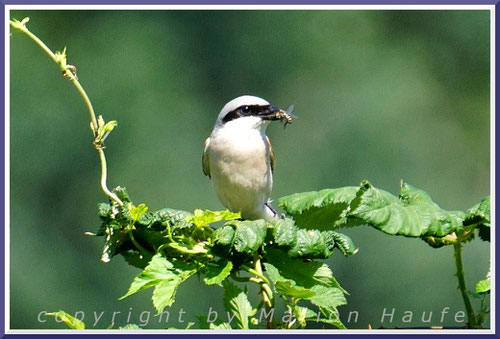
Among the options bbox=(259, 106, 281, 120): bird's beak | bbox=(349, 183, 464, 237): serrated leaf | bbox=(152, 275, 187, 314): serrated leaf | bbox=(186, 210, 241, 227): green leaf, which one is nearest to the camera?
bbox=(349, 183, 464, 237): serrated leaf

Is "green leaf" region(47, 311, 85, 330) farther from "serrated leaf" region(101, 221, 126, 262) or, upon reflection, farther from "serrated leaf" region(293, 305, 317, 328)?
"serrated leaf" region(293, 305, 317, 328)

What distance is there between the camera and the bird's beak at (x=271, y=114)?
402 cm

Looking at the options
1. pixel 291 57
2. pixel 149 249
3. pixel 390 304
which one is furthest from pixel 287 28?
pixel 149 249

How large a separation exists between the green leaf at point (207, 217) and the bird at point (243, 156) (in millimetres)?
1741

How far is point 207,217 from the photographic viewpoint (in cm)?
234

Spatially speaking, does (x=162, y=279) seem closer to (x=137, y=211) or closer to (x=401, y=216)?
(x=137, y=211)

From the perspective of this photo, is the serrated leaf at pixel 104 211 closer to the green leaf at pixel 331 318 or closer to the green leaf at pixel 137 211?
the green leaf at pixel 137 211

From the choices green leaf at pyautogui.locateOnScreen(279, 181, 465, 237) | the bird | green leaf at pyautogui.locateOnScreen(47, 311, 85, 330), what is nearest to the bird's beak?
the bird

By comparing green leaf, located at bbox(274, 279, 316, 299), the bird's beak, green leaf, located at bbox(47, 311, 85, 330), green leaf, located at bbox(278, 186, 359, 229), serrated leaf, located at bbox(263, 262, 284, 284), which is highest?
the bird's beak

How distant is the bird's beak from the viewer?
13.2ft

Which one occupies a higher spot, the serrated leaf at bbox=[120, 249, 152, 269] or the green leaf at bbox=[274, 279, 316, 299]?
the green leaf at bbox=[274, 279, 316, 299]

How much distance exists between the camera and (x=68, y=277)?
7.91 m

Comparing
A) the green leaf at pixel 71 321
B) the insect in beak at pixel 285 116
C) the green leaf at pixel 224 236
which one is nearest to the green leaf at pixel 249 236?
the green leaf at pixel 224 236

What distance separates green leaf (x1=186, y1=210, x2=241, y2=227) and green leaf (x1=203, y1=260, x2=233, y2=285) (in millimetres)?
129
